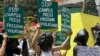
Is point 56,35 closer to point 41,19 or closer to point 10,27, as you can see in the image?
point 41,19

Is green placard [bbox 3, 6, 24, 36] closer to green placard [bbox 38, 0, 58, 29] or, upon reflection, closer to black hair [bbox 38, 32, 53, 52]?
green placard [bbox 38, 0, 58, 29]

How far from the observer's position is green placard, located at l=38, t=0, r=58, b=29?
32.4 feet

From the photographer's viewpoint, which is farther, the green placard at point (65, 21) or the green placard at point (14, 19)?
the green placard at point (65, 21)

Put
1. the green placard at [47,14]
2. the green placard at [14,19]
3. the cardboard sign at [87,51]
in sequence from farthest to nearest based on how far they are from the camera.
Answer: the green placard at [47,14]
the green placard at [14,19]
the cardboard sign at [87,51]

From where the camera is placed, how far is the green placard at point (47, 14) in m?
9.87

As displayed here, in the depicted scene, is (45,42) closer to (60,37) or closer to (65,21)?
(60,37)

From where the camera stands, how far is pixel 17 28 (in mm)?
A: 9188

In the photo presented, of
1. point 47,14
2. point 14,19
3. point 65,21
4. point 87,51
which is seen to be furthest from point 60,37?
point 87,51

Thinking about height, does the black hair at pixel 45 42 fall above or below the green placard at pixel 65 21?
above

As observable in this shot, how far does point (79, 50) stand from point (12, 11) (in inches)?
59.7

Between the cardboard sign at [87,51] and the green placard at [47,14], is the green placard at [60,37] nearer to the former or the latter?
the green placard at [47,14]

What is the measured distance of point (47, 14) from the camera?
10008 millimetres

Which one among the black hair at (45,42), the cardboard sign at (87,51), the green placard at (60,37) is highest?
the black hair at (45,42)

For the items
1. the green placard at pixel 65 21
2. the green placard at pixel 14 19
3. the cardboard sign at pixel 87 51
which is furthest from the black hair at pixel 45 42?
the green placard at pixel 65 21
